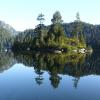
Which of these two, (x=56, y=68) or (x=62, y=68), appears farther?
(x=56, y=68)

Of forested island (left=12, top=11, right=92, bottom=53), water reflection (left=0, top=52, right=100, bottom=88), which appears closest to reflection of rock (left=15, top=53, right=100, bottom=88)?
water reflection (left=0, top=52, right=100, bottom=88)

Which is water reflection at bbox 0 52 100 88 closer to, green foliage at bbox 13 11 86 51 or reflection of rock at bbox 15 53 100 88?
reflection of rock at bbox 15 53 100 88

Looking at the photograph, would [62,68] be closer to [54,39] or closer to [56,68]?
[56,68]

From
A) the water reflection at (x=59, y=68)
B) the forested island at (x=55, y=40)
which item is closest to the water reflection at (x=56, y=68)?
the water reflection at (x=59, y=68)

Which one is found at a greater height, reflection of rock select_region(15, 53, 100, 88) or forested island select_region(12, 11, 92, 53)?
forested island select_region(12, 11, 92, 53)

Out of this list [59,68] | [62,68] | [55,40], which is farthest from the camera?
[55,40]

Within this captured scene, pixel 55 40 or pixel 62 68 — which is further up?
pixel 55 40

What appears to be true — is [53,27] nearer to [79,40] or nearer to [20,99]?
[79,40]

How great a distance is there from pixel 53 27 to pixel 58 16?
657 centimetres

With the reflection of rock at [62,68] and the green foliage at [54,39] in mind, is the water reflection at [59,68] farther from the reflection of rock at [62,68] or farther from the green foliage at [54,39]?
the green foliage at [54,39]

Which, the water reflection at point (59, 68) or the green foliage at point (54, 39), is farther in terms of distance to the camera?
the green foliage at point (54, 39)

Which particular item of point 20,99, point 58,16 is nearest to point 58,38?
point 58,16

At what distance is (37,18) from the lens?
5719 inches

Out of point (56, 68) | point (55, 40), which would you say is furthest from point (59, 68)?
point (55, 40)
